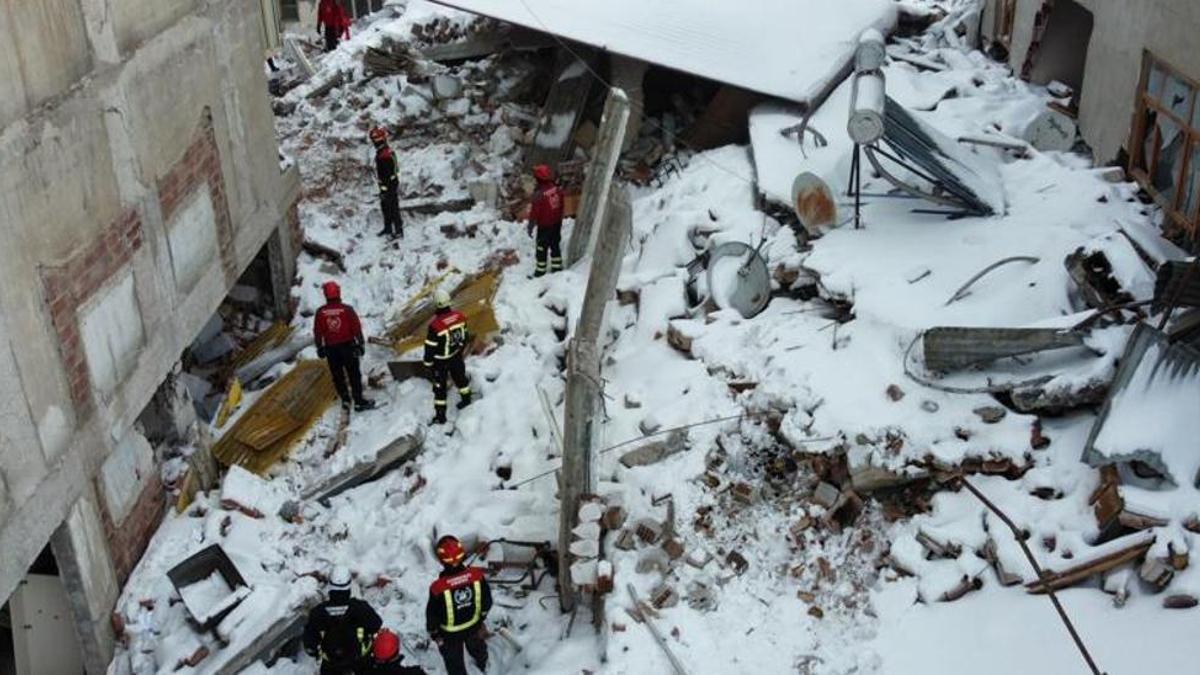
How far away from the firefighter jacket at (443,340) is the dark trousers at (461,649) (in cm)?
307

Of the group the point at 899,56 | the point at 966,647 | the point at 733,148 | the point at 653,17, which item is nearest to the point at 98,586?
the point at 966,647

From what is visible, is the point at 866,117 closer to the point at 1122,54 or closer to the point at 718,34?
the point at 1122,54

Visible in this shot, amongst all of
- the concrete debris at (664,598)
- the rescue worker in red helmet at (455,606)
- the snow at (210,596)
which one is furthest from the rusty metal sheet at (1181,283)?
the snow at (210,596)

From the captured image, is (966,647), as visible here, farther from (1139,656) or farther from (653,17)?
(653,17)

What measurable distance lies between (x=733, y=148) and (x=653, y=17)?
2305mm

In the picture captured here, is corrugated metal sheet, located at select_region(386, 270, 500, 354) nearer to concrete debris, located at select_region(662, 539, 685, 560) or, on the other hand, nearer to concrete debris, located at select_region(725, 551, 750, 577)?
concrete debris, located at select_region(662, 539, 685, 560)

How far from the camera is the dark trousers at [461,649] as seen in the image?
7.36 m

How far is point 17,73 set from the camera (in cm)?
659

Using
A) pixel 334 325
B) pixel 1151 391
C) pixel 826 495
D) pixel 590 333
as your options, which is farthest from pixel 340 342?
pixel 1151 391

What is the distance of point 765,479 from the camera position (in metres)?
8.36

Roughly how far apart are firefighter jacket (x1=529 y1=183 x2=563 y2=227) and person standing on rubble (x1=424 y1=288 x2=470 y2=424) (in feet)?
7.30

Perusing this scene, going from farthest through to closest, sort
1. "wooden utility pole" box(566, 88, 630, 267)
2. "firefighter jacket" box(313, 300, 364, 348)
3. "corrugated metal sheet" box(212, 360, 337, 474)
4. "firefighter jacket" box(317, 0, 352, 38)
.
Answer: "firefighter jacket" box(317, 0, 352, 38) < "wooden utility pole" box(566, 88, 630, 267) < "firefighter jacket" box(313, 300, 364, 348) < "corrugated metal sheet" box(212, 360, 337, 474)

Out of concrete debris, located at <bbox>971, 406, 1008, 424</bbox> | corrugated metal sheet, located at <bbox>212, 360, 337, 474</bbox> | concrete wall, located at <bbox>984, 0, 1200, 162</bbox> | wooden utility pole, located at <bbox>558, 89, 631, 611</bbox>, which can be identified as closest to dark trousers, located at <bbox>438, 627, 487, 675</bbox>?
wooden utility pole, located at <bbox>558, 89, 631, 611</bbox>

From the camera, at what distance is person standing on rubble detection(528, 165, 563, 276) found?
12070 mm
